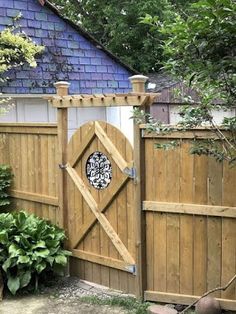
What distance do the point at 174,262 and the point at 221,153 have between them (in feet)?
4.35

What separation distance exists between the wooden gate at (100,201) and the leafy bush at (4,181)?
3.84 ft

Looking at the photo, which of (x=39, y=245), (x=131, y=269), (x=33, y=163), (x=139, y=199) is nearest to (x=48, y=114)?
(x=33, y=163)

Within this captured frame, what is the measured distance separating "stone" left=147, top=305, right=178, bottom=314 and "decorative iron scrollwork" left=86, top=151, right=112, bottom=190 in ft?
4.48

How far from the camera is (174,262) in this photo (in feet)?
15.1

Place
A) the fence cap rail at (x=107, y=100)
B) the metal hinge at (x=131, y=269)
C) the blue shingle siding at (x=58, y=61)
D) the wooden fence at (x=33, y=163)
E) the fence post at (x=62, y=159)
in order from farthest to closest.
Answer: the blue shingle siding at (x=58, y=61) < the wooden fence at (x=33, y=163) < the fence post at (x=62, y=159) < the metal hinge at (x=131, y=269) < the fence cap rail at (x=107, y=100)

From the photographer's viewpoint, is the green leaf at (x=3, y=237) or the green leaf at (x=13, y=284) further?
the green leaf at (x=3, y=237)

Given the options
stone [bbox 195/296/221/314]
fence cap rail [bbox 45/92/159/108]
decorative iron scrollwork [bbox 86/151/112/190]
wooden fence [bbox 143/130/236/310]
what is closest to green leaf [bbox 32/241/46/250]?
decorative iron scrollwork [bbox 86/151/112/190]

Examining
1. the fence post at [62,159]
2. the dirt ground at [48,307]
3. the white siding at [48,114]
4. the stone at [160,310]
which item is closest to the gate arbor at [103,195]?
the fence post at [62,159]

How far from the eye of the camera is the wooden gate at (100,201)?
4902 mm

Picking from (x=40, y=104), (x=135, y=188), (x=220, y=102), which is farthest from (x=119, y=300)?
(x=40, y=104)

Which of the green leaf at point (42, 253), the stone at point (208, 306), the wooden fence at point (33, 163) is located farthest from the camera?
the wooden fence at point (33, 163)

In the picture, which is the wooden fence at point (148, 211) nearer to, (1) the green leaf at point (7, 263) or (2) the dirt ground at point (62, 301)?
(2) the dirt ground at point (62, 301)

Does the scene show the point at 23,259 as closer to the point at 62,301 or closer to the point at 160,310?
the point at 62,301

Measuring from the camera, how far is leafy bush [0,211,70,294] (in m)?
5.05
